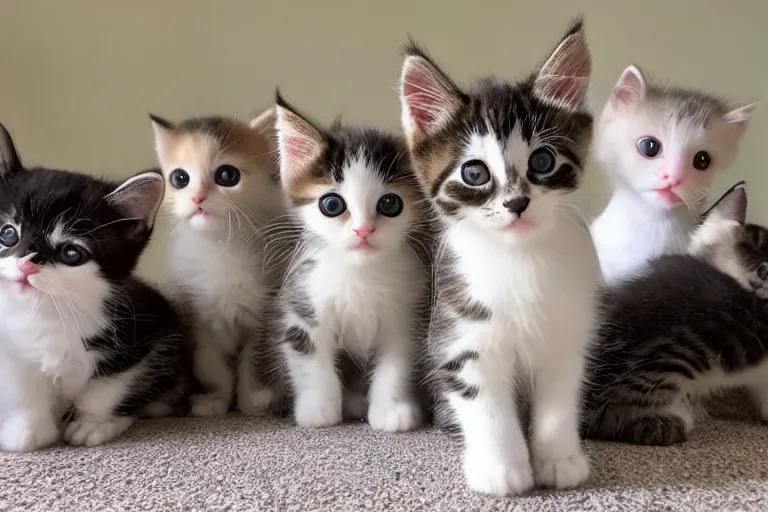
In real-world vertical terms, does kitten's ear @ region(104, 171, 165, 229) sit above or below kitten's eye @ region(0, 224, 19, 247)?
above

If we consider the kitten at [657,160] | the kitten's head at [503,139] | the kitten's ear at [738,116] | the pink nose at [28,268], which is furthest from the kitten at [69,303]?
the kitten's ear at [738,116]

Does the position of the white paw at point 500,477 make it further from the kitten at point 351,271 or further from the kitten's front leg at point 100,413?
the kitten's front leg at point 100,413

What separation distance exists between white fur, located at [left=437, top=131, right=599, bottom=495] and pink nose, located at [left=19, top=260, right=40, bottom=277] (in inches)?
24.8

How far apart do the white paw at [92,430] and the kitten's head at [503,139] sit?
2.16 feet

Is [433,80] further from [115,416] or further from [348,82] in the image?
[348,82]

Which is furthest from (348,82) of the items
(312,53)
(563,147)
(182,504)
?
(182,504)

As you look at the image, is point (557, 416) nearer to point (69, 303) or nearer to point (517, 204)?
point (517, 204)

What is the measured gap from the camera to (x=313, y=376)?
3.88 feet

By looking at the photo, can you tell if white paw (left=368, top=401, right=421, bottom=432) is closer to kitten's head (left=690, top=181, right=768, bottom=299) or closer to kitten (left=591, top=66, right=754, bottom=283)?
kitten (left=591, top=66, right=754, bottom=283)

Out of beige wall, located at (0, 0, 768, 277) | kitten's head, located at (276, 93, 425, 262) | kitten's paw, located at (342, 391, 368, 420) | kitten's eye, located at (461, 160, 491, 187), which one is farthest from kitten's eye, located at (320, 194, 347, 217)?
beige wall, located at (0, 0, 768, 277)

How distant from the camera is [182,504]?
860 millimetres

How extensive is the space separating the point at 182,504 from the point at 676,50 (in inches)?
68.2

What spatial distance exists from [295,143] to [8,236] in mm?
473

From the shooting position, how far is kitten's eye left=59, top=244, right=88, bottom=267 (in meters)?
1.05
